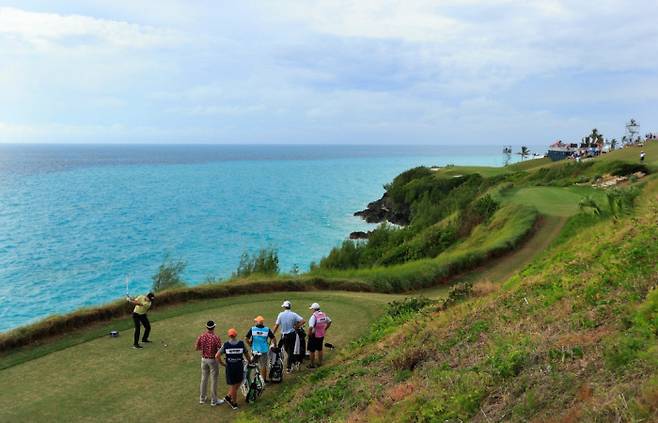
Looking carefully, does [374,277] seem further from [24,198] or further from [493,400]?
[24,198]

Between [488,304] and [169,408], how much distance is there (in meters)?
9.19

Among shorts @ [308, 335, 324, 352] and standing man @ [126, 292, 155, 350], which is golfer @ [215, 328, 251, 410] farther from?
standing man @ [126, 292, 155, 350]

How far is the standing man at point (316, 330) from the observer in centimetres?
1422

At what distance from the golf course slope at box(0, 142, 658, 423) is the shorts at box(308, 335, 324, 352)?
0.65m

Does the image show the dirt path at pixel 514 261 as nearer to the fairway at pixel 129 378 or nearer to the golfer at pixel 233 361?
the fairway at pixel 129 378

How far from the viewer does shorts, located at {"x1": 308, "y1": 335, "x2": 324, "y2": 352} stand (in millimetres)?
14391

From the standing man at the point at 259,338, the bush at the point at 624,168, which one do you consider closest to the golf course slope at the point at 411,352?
the standing man at the point at 259,338

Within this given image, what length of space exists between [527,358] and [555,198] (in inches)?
1367

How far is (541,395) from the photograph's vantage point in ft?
25.2

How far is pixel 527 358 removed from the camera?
895 cm

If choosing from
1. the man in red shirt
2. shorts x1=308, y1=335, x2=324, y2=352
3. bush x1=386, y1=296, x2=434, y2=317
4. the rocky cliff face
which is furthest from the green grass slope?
the rocky cliff face

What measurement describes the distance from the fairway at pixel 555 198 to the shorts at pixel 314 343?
24951 millimetres

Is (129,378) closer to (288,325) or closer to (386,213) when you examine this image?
(288,325)

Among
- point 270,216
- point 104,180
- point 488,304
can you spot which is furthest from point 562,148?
point 104,180
